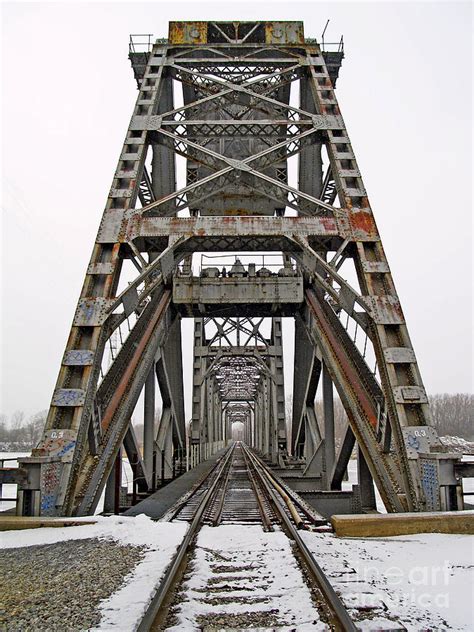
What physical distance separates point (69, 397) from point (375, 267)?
5.87m

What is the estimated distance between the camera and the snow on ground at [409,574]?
3605 millimetres

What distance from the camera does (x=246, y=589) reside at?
13.6 feet

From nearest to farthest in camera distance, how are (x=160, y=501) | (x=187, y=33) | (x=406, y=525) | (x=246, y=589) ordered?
1. (x=246, y=589)
2. (x=406, y=525)
3. (x=160, y=501)
4. (x=187, y=33)

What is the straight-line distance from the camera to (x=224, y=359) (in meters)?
31.7

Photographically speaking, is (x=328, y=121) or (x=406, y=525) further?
(x=328, y=121)

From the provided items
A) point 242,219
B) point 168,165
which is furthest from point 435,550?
point 168,165

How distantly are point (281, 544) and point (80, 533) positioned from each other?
2.61 meters

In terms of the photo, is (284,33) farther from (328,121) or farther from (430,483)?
(430,483)

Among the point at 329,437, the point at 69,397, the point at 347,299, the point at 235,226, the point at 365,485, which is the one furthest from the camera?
the point at 329,437

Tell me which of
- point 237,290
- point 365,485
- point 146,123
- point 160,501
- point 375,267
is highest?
point 146,123

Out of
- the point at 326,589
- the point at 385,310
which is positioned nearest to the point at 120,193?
the point at 385,310

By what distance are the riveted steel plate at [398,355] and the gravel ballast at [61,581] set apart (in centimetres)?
483

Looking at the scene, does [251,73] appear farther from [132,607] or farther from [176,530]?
[132,607]

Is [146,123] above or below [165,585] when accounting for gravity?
above
